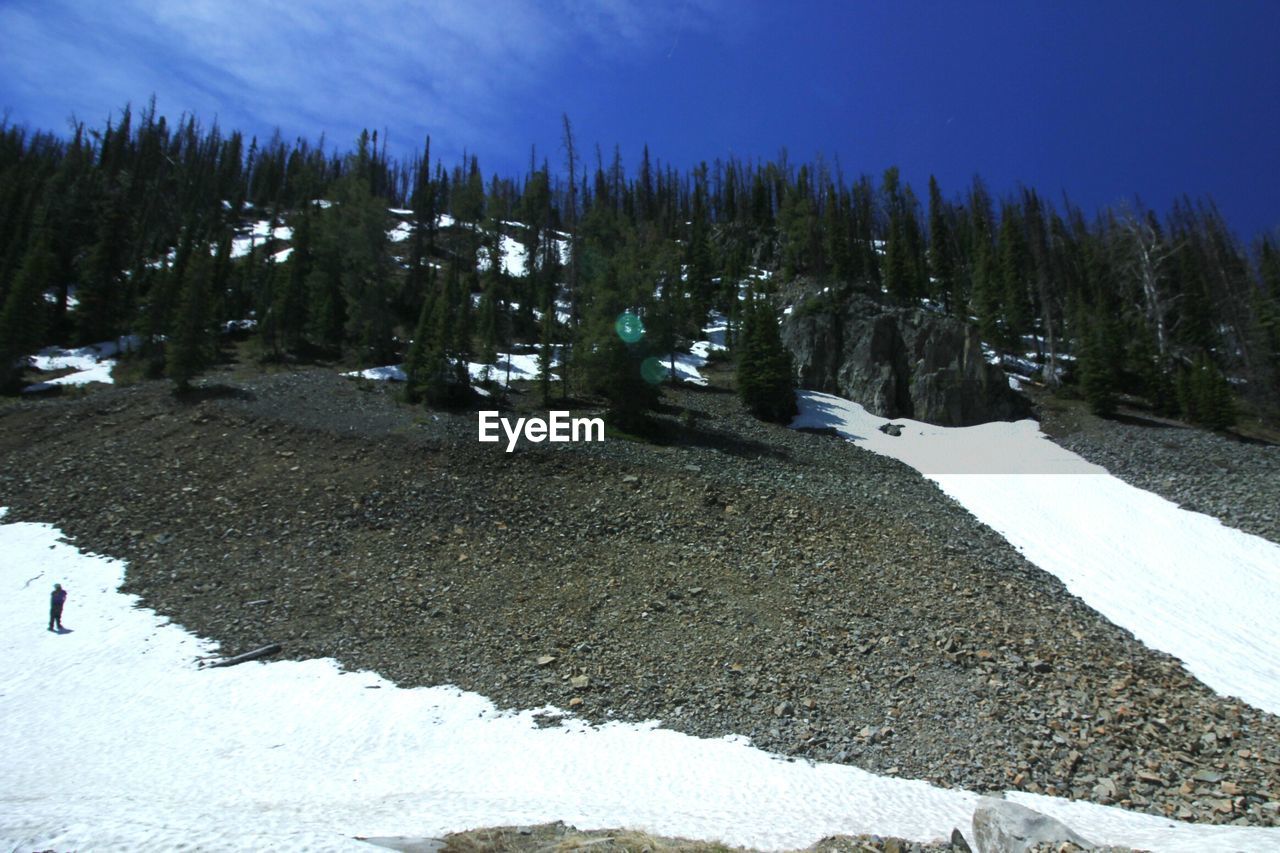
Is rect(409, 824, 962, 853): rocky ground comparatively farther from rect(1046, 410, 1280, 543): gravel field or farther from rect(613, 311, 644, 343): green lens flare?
rect(613, 311, 644, 343): green lens flare

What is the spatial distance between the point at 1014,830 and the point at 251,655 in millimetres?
15305

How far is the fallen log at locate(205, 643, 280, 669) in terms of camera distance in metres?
13.6

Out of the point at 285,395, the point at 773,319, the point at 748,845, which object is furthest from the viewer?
the point at 773,319

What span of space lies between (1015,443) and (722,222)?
72731mm

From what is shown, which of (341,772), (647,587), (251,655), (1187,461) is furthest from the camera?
(1187,461)

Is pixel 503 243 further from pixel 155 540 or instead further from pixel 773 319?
pixel 155 540

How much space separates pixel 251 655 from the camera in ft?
45.6

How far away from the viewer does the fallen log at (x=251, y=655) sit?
1361 centimetres

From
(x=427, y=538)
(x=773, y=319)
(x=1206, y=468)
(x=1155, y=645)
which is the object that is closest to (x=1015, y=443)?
(x=1206, y=468)

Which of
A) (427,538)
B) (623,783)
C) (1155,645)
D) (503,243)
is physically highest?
(503,243)

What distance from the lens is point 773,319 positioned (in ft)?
141

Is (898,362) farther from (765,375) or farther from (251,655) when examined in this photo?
(251,655)

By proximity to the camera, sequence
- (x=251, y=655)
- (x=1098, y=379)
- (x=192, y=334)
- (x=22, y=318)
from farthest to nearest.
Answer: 1. (x=1098, y=379)
2. (x=22, y=318)
3. (x=192, y=334)
4. (x=251, y=655)

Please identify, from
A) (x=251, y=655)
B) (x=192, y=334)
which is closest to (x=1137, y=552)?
(x=251, y=655)
